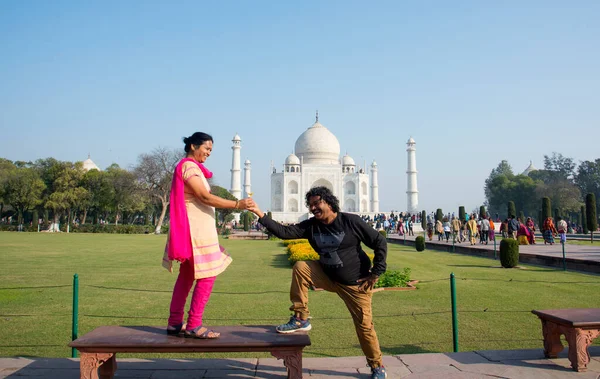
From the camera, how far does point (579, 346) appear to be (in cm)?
352

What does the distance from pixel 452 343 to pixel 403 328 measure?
70cm

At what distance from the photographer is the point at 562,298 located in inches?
272

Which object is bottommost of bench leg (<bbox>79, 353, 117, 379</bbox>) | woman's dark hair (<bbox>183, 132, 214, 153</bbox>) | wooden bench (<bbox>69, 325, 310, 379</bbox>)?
bench leg (<bbox>79, 353, 117, 379</bbox>)

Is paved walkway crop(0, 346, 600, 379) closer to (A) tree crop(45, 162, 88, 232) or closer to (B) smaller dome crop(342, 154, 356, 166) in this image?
(A) tree crop(45, 162, 88, 232)

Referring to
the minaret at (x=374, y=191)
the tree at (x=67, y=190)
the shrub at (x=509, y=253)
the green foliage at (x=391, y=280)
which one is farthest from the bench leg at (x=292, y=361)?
the minaret at (x=374, y=191)

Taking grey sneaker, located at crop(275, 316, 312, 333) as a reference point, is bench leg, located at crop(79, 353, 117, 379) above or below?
below

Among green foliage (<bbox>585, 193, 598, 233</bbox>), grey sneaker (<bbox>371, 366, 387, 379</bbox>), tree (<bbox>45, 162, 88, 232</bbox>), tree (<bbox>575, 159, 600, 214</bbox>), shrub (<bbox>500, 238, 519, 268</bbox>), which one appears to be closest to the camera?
grey sneaker (<bbox>371, 366, 387, 379</bbox>)

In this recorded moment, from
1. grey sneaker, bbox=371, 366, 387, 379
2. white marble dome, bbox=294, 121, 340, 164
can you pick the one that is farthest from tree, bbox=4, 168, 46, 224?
grey sneaker, bbox=371, 366, 387, 379

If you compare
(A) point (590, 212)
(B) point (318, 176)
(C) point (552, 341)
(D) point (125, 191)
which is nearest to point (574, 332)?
(C) point (552, 341)

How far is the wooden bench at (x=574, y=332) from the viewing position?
349cm

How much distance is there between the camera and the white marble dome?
54656mm

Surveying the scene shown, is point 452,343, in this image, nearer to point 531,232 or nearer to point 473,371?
point 473,371

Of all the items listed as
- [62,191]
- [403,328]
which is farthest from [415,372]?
[62,191]

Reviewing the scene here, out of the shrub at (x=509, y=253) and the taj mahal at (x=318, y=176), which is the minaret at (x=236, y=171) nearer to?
the taj mahal at (x=318, y=176)
